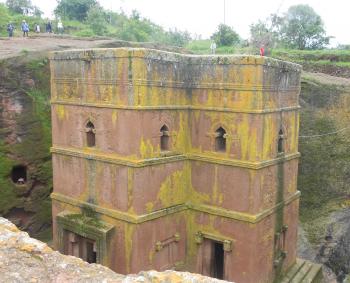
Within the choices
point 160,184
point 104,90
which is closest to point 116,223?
point 160,184

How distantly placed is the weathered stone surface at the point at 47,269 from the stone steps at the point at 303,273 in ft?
25.7

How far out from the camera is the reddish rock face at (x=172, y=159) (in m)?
8.55

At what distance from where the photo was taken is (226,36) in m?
28.2

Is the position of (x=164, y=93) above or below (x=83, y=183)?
above

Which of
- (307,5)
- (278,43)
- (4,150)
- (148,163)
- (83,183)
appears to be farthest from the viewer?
(307,5)

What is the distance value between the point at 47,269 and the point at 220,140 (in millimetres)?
6275

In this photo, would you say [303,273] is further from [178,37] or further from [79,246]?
[178,37]

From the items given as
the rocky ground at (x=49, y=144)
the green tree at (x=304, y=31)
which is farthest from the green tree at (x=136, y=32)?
the rocky ground at (x=49, y=144)

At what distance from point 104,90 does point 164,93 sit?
1250 millimetres

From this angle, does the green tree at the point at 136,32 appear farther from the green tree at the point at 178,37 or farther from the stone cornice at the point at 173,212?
the stone cornice at the point at 173,212

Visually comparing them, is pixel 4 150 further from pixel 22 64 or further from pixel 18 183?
pixel 22 64

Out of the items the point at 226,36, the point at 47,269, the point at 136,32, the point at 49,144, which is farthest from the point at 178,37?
the point at 47,269

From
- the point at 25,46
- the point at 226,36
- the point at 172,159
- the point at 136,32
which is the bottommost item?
the point at 172,159

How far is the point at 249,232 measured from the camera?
8.98 metres
